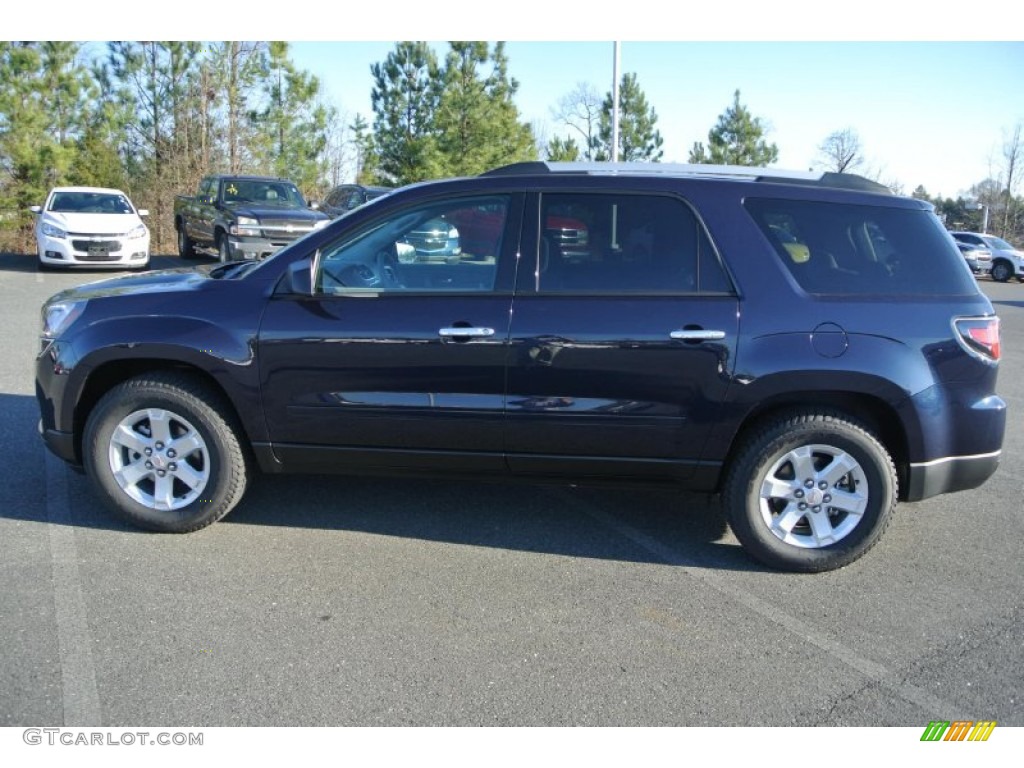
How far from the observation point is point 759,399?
4.04m

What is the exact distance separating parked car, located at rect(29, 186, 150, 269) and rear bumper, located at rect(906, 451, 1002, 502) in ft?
50.7

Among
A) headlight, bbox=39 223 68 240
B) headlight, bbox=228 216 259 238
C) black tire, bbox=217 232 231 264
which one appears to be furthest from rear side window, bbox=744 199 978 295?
headlight, bbox=39 223 68 240

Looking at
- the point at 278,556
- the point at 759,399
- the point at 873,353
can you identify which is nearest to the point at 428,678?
the point at 278,556

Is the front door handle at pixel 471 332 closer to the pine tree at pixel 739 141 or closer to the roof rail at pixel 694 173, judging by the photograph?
the roof rail at pixel 694 173

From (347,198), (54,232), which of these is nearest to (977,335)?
(54,232)

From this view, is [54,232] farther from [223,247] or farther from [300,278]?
[300,278]

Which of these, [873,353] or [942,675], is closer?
[942,675]

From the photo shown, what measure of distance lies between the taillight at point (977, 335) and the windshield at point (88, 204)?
1655 centimetres

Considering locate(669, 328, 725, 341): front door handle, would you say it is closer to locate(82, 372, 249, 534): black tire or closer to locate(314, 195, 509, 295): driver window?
locate(314, 195, 509, 295): driver window

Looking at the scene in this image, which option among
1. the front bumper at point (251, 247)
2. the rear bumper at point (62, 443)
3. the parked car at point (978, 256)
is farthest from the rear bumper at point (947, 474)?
the parked car at point (978, 256)

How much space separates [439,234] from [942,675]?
9.63 ft

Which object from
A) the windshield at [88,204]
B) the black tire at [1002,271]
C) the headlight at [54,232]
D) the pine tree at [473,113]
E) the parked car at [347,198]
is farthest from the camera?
the black tire at [1002,271]

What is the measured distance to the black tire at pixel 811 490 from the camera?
4051 millimetres

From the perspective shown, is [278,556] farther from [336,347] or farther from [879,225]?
[879,225]
